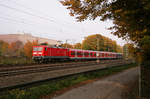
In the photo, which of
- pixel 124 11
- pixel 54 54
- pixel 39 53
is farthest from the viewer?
pixel 54 54

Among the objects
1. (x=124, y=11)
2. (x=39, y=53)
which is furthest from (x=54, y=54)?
(x=124, y=11)

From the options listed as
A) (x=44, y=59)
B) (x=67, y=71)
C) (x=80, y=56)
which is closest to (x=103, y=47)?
(x=80, y=56)

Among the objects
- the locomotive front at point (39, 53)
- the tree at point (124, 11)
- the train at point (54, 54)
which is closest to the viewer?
the tree at point (124, 11)

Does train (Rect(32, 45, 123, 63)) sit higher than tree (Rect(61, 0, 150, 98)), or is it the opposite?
tree (Rect(61, 0, 150, 98))

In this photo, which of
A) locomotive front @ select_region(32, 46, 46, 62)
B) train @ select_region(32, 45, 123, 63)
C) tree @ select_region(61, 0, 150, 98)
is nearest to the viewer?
tree @ select_region(61, 0, 150, 98)

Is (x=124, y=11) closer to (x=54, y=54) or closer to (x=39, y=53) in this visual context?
(x=39, y=53)

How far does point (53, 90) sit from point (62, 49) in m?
16.1

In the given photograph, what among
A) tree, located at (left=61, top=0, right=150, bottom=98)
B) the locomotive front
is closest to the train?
the locomotive front

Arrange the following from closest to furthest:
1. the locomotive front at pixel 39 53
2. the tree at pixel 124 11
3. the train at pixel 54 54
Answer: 1. the tree at pixel 124 11
2. the locomotive front at pixel 39 53
3. the train at pixel 54 54

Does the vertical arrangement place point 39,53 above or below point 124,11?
below

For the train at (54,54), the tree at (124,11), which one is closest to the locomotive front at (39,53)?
the train at (54,54)

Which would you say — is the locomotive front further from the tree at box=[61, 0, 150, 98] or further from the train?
the tree at box=[61, 0, 150, 98]

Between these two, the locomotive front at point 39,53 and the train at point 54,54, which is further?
the train at point 54,54

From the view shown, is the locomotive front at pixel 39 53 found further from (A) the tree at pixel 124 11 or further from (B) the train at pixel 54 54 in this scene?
(A) the tree at pixel 124 11
